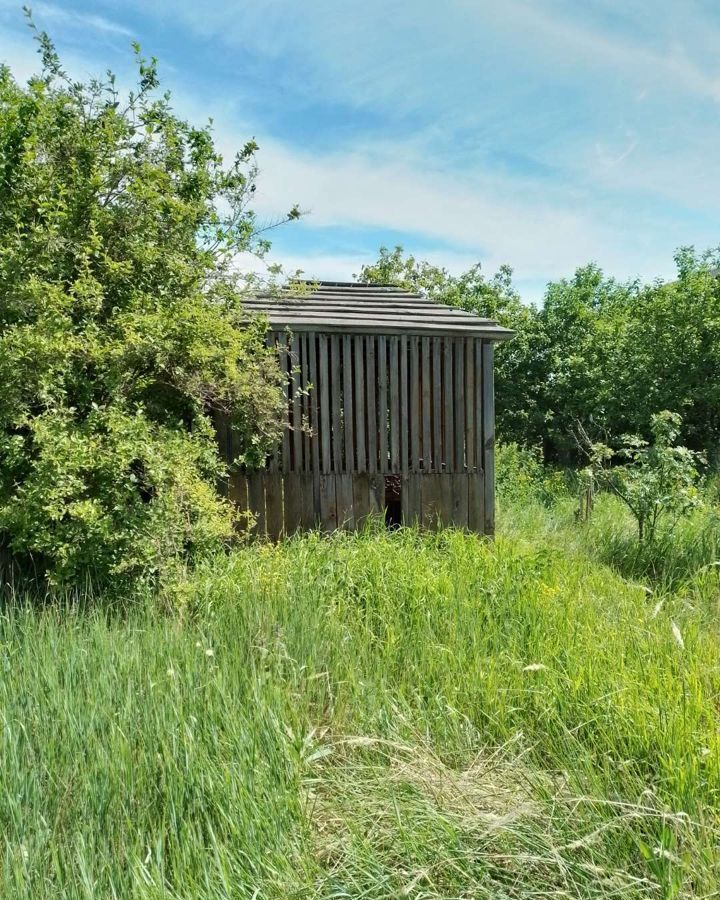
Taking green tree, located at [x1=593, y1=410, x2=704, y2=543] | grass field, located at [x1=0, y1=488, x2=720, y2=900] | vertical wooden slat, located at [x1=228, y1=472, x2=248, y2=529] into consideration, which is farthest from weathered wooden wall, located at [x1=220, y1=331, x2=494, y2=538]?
grass field, located at [x1=0, y1=488, x2=720, y2=900]

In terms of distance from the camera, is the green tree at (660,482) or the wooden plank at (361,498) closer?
the green tree at (660,482)

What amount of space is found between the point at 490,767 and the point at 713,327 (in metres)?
10.5

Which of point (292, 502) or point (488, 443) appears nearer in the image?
point (292, 502)

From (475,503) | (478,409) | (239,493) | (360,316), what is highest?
(360,316)

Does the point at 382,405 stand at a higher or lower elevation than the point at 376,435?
higher

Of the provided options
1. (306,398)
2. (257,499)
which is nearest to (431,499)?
(306,398)

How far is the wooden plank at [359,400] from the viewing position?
6.43m

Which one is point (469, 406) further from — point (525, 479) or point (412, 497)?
point (525, 479)

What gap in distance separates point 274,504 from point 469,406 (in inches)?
101

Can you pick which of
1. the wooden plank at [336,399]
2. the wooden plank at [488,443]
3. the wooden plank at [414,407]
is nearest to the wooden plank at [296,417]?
the wooden plank at [336,399]

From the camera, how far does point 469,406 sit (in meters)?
6.70

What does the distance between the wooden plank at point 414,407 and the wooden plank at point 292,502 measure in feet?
4.36

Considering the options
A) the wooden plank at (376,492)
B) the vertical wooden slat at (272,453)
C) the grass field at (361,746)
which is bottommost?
the grass field at (361,746)

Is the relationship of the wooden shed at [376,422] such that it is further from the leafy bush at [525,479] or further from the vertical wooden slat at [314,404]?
the leafy bush at [525,479]
